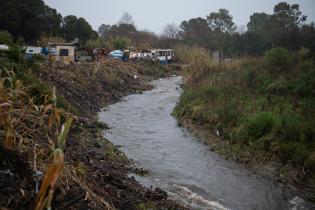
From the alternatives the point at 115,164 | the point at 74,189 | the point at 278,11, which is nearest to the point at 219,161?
the point at 115,164

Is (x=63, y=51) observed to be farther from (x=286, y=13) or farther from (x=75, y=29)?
(x=286, y=13)

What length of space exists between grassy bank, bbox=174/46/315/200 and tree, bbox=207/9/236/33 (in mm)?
58756

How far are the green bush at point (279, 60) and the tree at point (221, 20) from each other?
60.6 meters

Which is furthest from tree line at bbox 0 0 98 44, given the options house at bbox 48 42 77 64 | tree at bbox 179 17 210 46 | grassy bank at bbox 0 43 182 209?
tree at bbox 179 17 210 46

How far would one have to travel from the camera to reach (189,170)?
32.3 feet

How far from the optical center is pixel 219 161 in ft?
35.2

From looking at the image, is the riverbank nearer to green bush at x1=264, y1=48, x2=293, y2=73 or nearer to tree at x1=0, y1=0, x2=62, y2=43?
green bush at x1=264, y1=48, x2=293, y2=73

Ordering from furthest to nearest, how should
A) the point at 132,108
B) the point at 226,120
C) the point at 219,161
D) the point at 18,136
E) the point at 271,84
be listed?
the point at 132,108 → the point at 271,84 → the point at 226,120 → the point at 219,161 → the point at 18,136

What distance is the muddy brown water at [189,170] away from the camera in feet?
26.2

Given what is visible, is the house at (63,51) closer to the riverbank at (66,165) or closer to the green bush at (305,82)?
the riverbank at (66,165)

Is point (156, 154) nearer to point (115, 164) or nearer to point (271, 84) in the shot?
point (115, 164)

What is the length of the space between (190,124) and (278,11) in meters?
32.3

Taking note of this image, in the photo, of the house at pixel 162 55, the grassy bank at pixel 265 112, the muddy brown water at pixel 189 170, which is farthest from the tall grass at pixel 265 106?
the house at pixel 162 55

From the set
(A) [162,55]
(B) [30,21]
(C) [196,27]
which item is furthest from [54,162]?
(C) [196,27]
